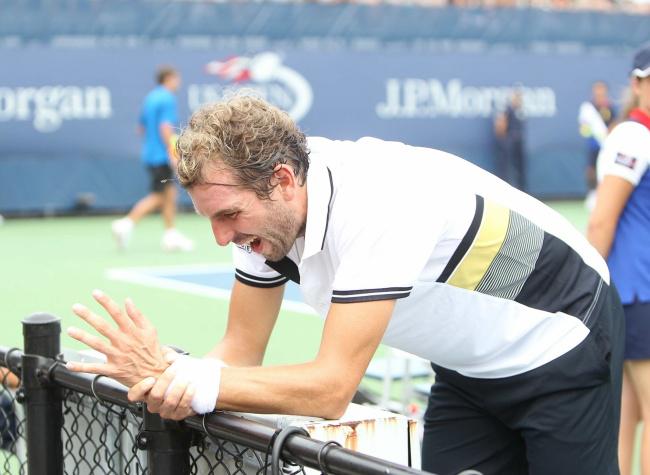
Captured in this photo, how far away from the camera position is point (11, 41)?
16922mm

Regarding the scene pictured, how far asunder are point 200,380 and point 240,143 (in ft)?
1.73

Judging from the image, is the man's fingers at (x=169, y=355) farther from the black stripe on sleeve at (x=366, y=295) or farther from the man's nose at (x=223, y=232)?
the black stripe on sleeve at (x=366, y=295)

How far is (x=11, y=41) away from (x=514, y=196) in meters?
14.9

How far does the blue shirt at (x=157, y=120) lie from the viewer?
13.6 meters

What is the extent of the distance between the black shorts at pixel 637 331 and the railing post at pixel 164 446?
212 centimetres

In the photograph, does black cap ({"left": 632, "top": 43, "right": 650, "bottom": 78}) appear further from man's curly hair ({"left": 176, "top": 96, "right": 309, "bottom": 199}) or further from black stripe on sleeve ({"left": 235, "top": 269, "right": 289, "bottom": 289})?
man's curly hair ({"left": 176, "top": 96, "right": 309, "bottom": 199})

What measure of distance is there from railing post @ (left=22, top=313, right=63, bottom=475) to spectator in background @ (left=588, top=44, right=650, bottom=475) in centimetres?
202

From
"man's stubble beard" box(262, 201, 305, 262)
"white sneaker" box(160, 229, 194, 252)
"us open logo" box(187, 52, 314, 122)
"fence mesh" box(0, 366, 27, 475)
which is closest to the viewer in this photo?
"man's stubble beard" box(262, 201, 305, 262)

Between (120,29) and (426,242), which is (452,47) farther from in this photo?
(426,242)

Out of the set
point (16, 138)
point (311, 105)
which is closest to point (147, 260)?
point (16, 138)

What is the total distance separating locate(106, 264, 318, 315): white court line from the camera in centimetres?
1029

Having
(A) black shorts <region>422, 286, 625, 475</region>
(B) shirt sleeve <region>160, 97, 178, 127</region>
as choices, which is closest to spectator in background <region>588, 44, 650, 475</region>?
(A) black shorts <region>422, 286, 625, 475</region>

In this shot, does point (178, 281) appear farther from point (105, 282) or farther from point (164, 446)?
point (164, 446)

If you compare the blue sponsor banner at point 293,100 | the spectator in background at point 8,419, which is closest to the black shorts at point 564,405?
the spectator in background at point 8,419
